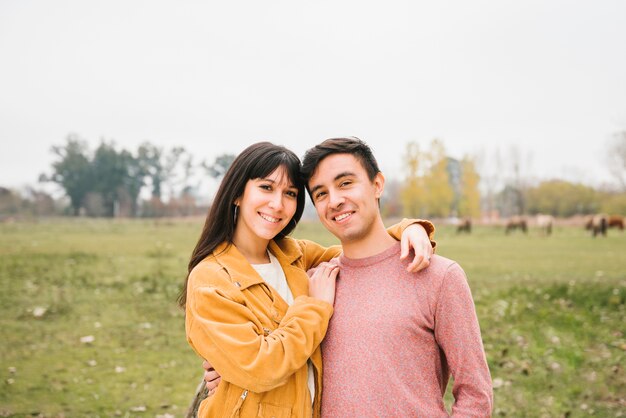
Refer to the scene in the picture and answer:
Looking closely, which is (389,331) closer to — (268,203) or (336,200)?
(336,200)

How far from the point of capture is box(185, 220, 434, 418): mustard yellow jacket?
6.39 feet

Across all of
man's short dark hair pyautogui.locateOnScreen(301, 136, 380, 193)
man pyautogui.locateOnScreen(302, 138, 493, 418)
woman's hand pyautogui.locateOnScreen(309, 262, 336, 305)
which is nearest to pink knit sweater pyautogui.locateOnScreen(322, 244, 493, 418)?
man pyautogui.locateOnScreen(302, 138, 493, 418)

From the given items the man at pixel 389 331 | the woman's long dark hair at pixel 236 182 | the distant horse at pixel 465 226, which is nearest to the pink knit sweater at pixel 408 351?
the man at pixel 389 331

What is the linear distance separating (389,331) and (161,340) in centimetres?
622

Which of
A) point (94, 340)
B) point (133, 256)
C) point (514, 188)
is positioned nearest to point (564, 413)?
point (94, 340)

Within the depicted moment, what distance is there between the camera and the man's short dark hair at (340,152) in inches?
93.4

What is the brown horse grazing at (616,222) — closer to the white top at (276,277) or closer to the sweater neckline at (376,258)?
the sweater neckline at (376,258)

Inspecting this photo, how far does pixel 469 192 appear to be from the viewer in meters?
54.7

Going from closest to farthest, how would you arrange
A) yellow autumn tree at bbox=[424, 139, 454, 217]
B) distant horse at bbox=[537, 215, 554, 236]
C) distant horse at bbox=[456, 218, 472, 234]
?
distant horse at bbox=[537, 215, 554, 236]
distant horse at bbox=[456, 218, 472, 234]
yellow autumn tree at bbox=[424, 139, 454, 217]

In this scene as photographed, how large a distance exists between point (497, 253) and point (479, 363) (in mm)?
18065

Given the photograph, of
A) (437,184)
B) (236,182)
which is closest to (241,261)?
(236,182)

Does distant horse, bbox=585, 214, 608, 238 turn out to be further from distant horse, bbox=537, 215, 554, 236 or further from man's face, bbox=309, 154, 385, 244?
man's face, bbox=309, 154, 385, 244

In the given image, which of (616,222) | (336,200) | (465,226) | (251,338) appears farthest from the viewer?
(465,226)

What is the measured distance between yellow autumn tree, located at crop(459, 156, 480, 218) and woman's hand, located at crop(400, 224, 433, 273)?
177ft
